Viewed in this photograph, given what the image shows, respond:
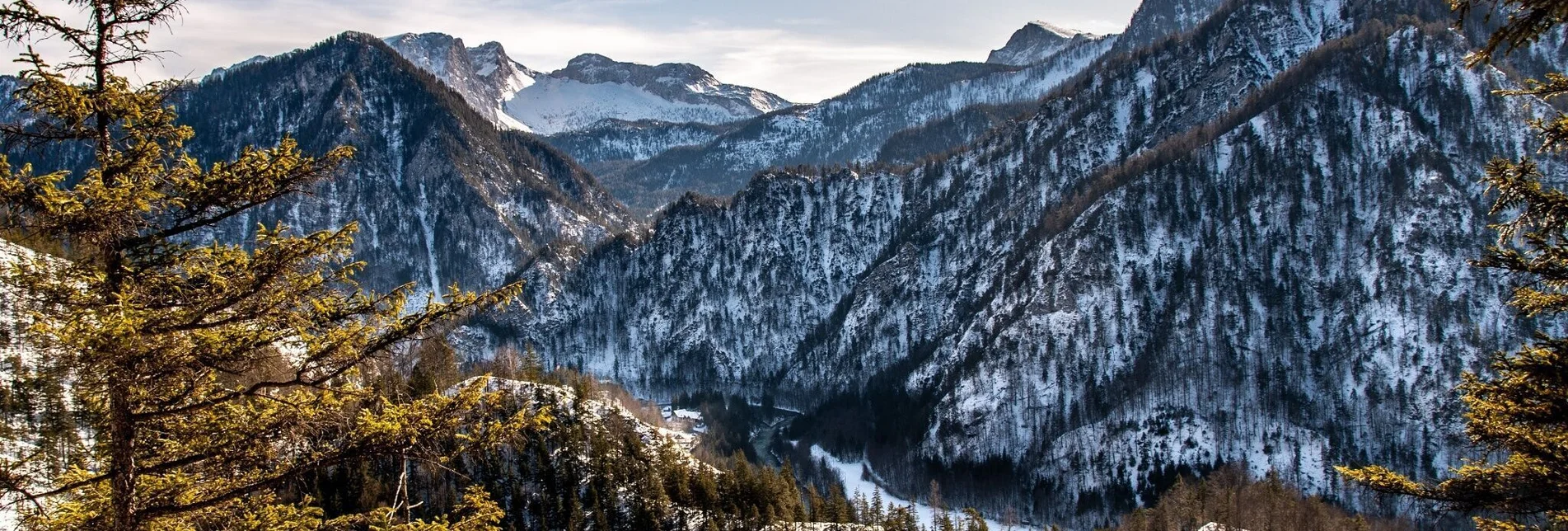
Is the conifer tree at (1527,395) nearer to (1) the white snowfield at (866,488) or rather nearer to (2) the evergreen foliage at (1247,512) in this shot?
(2) the evergreen foliage at (1247,512)

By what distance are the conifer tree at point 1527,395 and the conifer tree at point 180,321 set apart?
19006mm

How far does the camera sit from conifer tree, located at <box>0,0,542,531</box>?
12.9m

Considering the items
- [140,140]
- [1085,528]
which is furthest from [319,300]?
[1085,528]

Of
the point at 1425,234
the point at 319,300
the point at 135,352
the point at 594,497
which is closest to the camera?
the point at 135,352

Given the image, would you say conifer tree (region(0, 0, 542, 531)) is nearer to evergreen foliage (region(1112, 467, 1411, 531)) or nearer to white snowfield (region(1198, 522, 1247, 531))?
white snowfield (region(1198, 522, 1247, 531))

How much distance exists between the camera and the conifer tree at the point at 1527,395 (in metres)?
15.4

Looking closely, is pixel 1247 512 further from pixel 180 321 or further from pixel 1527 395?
pixel 180 321

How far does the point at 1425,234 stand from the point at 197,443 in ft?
715

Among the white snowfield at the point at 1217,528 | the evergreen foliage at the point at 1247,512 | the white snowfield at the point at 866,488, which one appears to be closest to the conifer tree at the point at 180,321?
the white snowfield at the point at 1217,528

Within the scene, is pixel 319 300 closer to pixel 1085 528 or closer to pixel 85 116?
pixel 85 116

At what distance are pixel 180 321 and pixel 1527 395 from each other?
25248 millimetres

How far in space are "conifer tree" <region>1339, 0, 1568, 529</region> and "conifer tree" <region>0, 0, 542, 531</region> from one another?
1901 centimetres

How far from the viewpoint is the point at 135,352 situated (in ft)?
42.7

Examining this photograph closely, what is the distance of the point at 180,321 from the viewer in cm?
1391
